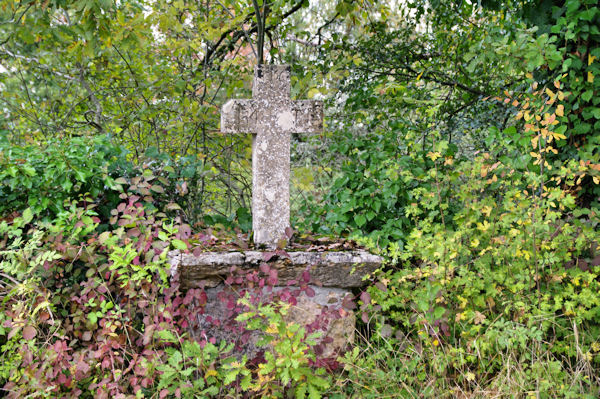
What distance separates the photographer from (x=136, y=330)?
2.42 meters

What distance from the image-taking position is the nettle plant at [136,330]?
2.22m

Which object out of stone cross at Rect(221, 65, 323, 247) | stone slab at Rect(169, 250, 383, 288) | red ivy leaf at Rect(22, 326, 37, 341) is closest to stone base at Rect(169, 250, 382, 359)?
stone slab at Rect(169, 250, 383, 288)

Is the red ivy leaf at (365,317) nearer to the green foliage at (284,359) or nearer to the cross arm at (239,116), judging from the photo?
the green foliage at (284,359)

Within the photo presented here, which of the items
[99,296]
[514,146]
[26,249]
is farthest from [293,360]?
[514,146]

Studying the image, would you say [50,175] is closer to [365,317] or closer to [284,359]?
[284,359]

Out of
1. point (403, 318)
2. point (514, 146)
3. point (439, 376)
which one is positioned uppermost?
point (514, 146)

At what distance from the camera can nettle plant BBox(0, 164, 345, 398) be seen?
2225 mm

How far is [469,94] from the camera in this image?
4.82 metres

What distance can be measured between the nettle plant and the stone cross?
40cm

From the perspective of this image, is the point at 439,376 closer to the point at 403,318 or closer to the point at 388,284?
the point at 403,318

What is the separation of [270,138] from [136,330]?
139cm

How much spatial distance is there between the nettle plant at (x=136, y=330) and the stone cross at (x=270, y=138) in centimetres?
40

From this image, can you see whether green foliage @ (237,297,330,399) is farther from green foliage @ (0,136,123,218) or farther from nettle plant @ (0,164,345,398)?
green foliage @ (0,136,123,218)

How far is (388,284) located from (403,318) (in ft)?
0.80
